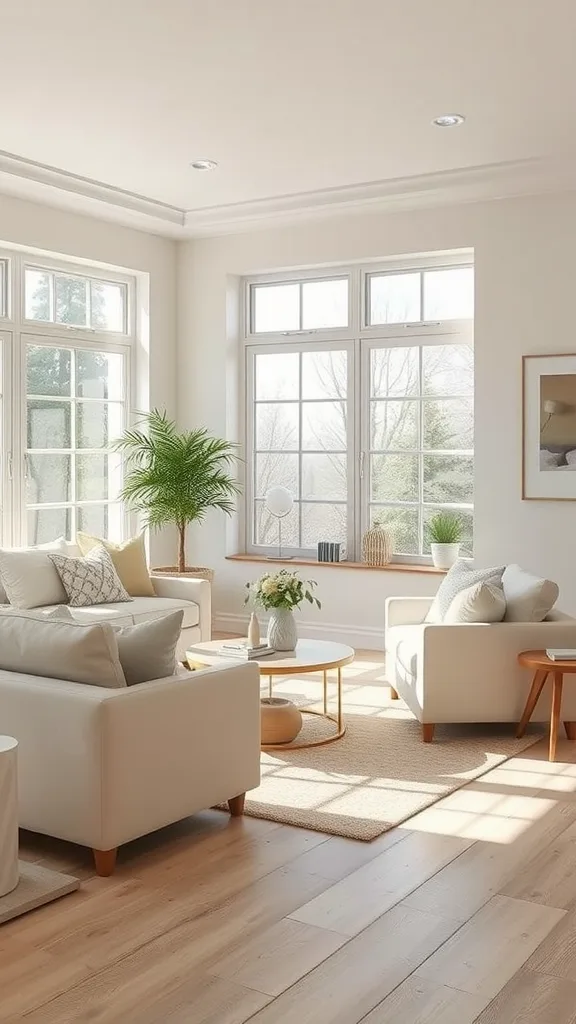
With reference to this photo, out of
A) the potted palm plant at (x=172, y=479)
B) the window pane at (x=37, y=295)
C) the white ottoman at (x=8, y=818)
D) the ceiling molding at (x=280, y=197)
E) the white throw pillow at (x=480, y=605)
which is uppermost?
the ceiling molding at (x=280, y=197)

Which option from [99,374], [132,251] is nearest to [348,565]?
[99,374]

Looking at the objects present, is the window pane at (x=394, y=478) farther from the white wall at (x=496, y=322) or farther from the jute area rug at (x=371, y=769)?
the jute area rug at (x=371, y=769)

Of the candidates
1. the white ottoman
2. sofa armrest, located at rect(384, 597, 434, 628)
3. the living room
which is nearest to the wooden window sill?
the living room

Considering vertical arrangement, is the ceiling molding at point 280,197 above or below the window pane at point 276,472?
above

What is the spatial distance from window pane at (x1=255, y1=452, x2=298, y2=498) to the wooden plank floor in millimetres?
4307

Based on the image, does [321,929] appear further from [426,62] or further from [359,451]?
[359,451]

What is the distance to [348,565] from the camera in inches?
302

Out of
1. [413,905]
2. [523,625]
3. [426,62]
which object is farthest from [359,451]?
[413,905]

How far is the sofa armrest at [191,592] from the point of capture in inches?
272

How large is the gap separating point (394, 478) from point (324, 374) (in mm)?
989

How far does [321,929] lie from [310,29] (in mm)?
3544

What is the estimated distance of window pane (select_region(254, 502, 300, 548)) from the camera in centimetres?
820

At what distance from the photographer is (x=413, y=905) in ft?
10.7

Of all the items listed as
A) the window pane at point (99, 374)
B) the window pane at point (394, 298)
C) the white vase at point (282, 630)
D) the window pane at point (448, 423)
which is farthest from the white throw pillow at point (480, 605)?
the window pane at point (99, 374)
